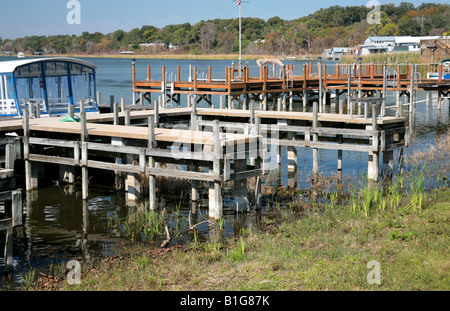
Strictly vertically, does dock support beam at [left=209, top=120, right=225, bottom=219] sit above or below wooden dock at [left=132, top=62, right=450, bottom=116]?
below

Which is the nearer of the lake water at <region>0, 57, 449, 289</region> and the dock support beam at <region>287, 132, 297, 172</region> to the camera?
the lake water at <region>0, 57, 449, 289</region>

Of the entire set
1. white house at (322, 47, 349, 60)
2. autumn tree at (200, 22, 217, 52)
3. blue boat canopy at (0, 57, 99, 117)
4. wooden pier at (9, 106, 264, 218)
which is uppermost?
autumn tree at (200, 22, 217, 52)

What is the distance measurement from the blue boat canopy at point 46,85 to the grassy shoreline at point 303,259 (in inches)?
500

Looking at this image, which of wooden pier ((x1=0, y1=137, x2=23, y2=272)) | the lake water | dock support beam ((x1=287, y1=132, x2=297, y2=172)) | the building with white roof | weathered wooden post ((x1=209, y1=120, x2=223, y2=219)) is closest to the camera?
wooden pier ((x1=0, y1=137, x2=23, y2=272))

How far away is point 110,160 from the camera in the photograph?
22.3m

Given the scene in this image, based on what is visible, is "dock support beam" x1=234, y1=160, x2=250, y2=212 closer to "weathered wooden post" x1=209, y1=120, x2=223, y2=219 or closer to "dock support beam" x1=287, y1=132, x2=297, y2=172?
"weathered wooden post" x1=209, y1=120, x2=223, y2=219

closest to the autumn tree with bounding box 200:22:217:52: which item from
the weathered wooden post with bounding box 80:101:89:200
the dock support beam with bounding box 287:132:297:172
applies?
the dock support beam with bounding box 287:132:297:172

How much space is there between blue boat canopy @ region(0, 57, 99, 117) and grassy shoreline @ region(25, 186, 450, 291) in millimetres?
12702

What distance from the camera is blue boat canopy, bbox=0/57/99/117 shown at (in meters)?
23.9

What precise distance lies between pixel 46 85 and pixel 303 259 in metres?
17.7

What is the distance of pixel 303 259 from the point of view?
10.4 meters

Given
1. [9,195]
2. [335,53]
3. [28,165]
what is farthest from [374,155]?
[335,53]

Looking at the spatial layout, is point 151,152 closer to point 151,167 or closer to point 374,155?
point 151,167

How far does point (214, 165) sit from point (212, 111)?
9485mm
